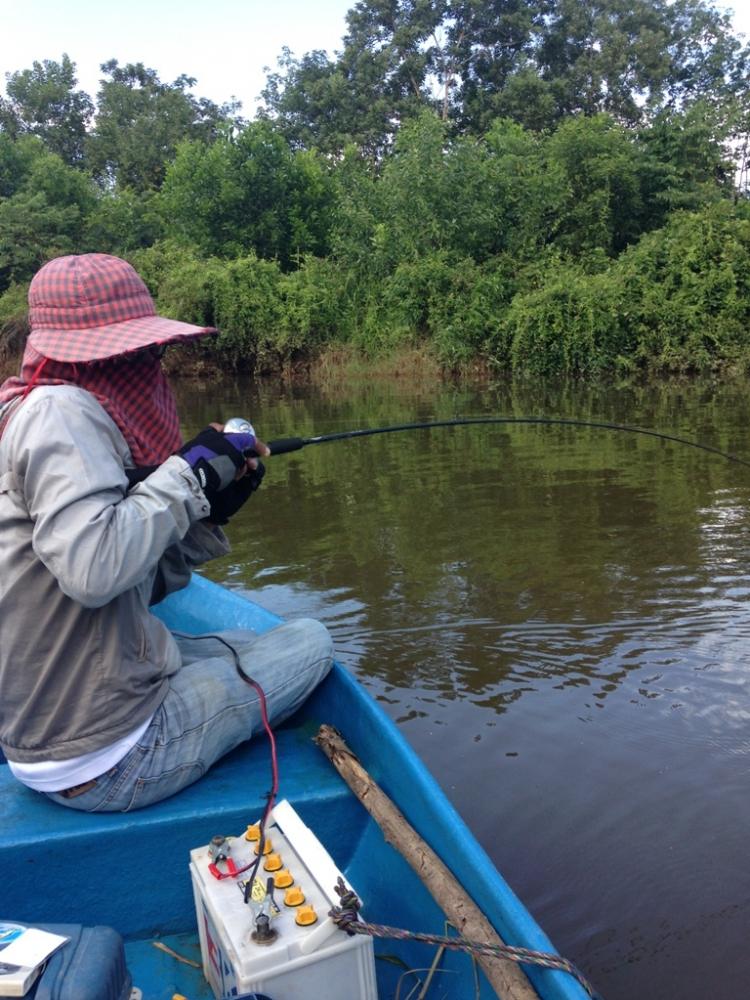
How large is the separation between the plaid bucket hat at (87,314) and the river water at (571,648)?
1.92 meters

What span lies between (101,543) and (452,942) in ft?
3.19

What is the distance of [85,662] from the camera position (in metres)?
2.05

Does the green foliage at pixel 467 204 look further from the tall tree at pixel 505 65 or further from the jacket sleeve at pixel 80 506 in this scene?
the jacket sleeve at pixel 80 506

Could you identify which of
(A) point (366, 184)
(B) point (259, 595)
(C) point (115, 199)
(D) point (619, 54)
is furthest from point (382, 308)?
(D) point (619, 54)

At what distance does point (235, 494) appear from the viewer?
2420 millimetres

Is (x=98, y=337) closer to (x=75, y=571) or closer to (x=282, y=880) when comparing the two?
A: (x=75, y=571)

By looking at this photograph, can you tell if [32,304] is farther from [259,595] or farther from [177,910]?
[259,595]

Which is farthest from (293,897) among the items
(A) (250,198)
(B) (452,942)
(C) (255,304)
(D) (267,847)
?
(A) (250,198)

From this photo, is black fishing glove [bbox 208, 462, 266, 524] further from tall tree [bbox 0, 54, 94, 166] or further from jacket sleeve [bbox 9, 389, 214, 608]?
tall tree [bbox 0, 54, 94, 166]

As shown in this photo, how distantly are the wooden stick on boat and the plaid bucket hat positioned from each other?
112cm

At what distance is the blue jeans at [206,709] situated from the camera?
2.20 m

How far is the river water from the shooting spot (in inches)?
110

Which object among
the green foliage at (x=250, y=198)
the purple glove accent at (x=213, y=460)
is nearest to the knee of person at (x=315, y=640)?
the purple glove accent at (x=213, y=460)

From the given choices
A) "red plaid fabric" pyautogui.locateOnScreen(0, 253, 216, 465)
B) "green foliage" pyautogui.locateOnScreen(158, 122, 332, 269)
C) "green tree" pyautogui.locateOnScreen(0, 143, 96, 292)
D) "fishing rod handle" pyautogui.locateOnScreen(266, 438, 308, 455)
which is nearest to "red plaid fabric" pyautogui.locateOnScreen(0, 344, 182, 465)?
"red plaid fabric" pyautogui.locateOnScreen(0, 253, 216, 465)
